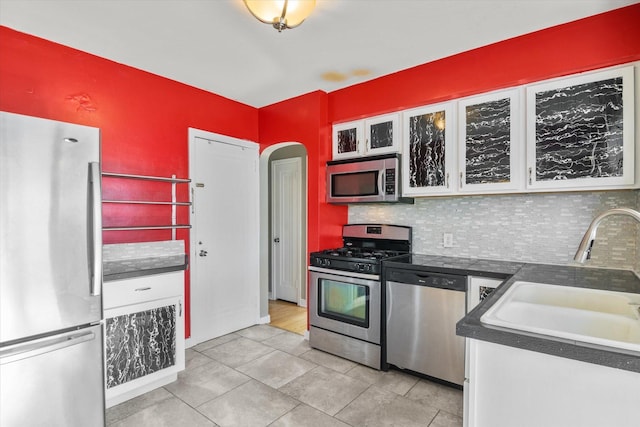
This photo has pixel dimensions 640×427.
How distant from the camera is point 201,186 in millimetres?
3312

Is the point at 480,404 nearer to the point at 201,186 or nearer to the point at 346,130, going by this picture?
the point at 346,130

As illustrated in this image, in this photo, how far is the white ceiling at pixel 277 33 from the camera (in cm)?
201

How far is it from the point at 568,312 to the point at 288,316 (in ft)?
10.7

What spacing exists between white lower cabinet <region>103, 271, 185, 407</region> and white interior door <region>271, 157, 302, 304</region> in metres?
2.23

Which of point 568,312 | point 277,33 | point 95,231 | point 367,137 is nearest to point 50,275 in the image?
point 95,231

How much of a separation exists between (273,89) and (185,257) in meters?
1.85

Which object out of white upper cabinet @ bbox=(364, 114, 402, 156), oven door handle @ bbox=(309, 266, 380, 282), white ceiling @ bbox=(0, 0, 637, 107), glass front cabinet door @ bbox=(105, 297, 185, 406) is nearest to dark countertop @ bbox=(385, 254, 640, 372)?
oven door handle @ bbox=(309, 266, 380, 282)

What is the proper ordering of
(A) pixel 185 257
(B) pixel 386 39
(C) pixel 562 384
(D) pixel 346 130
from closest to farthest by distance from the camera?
(C) pixel 562 384, (B) pixel 386 39, (A) pixel 185 257, (D) pixel 346 130

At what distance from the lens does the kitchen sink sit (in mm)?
1249

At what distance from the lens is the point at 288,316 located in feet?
13.7

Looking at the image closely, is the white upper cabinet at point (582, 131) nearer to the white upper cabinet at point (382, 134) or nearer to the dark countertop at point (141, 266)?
the white upper cabinet at point (382, 134)

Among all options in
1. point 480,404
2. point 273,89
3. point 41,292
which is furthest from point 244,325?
point 480,404

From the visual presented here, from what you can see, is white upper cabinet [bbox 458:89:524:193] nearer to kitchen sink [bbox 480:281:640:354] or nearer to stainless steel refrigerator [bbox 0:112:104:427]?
kitchen sink [bbox 480:281:640:354]

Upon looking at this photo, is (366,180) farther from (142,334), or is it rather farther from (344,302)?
(142,334)
